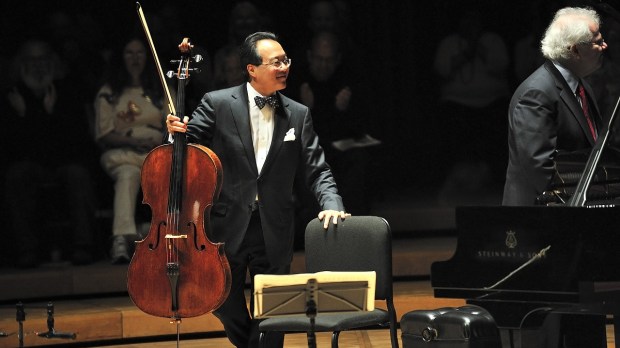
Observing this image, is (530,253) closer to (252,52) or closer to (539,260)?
(539,260)

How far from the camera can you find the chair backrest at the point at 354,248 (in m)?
3.99

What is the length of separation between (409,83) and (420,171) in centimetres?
59

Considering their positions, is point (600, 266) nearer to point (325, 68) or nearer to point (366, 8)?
point (325, 68)

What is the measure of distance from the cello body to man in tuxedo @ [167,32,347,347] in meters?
0.19

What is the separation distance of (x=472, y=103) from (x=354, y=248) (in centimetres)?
364

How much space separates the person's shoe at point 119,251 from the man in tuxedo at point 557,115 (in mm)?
2941

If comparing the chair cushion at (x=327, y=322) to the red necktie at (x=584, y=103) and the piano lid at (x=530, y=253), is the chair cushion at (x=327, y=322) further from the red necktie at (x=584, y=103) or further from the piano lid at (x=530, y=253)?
the red necktie at (x=584, y=103)

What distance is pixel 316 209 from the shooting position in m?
6.52

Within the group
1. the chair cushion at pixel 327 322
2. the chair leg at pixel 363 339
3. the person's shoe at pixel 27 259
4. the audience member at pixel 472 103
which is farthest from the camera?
the audience member at pixel 472 103

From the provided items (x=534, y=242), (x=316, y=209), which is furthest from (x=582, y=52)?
(x=316, y=209)

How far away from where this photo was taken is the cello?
12.9 feet

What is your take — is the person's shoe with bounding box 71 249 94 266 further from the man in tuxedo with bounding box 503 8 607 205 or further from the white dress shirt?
the man in tuxedo with bounding box 503 8 607 205

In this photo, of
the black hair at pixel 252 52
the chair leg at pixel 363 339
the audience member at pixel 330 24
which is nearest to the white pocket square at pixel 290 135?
the black hair at pixel 252 52

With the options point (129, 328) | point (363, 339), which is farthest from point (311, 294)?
point (129, 328)
